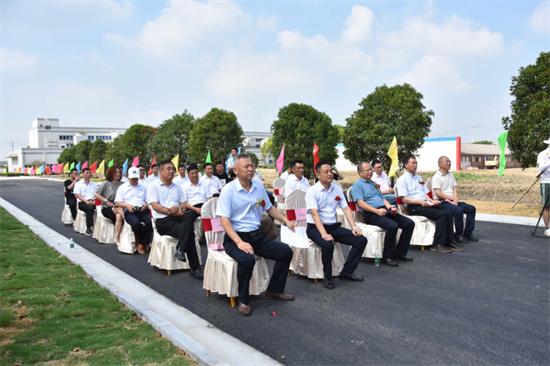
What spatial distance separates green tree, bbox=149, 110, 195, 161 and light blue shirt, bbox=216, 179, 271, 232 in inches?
1273

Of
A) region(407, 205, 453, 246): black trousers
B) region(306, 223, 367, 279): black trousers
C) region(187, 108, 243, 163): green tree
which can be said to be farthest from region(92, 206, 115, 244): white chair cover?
region(187, 108, 243, 163): green tree

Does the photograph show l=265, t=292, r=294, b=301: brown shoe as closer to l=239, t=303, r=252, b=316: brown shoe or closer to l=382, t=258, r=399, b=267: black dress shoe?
l=239, t=303, r=252, b=316: brown shoe

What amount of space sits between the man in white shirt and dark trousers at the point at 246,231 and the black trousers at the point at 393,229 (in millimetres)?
2452

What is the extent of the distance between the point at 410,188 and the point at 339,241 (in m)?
2.77

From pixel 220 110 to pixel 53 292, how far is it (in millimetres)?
27369

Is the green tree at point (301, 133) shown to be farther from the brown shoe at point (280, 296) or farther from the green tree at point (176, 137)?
the brown shoe at point (280, 296)

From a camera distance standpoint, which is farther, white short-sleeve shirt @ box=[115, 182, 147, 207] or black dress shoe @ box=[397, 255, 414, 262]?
white short-sleeve shirt @ box=[115, 182, 147, 207]

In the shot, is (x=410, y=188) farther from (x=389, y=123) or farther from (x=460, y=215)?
(x=389, y=123)

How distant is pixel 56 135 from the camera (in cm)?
11631

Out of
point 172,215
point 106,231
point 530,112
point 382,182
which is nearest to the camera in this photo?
point 172,215

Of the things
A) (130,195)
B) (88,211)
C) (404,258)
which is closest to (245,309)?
(404,258)

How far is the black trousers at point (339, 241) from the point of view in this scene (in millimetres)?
6051

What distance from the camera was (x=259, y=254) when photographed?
5469 mm

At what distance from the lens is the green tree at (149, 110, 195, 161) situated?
122 feet
